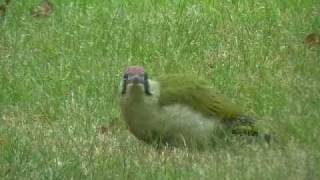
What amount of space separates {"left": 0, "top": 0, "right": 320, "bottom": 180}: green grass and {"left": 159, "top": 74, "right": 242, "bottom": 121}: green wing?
Result: 0.80 feet

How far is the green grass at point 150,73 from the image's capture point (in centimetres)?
603

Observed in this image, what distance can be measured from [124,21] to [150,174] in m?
3.90

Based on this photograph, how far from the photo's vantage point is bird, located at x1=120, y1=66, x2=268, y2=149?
22.9ft

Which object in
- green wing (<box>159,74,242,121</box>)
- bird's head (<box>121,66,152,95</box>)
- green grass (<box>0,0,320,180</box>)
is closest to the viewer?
green grass (<box>0,0,320,180</box>)

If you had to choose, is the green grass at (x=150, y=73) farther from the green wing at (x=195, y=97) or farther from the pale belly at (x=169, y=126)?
the green wing at (x=195, y=97)

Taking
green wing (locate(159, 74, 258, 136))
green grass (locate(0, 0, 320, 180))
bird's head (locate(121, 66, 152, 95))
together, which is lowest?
green grass (locate(0, 0, 320, 180))

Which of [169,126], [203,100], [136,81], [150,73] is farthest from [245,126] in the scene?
[150,73]

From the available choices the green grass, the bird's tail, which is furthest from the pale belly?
the bird's tail

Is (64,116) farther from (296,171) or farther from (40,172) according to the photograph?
(296,171)

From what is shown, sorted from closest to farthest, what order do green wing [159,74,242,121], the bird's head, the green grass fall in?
the green grass < the bird's head < green wing [159,74,242,121]

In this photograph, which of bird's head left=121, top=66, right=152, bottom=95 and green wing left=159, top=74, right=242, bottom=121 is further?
green wing left=159, top=74, right=242, bottom=121

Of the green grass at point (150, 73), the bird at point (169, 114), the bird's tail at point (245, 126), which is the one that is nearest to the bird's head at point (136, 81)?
the bird at point (169, 114)

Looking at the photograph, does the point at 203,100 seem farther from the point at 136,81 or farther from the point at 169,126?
the point at 136,81

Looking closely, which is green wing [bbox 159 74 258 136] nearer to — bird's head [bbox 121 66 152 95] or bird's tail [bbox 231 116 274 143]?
bird's tail [bbox 231 116 274 143]
